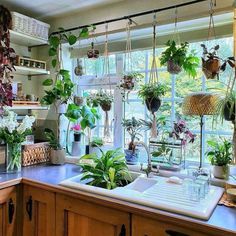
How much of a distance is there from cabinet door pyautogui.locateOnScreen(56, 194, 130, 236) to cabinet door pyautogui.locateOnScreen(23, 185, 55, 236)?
0.07 m

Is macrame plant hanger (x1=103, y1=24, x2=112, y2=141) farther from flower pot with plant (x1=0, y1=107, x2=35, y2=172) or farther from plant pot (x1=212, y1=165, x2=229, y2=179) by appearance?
plant pot (x1=212, y1=165, x2=229, y2=179)

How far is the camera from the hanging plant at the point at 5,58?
1.97 m

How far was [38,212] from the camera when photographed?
1791 mm

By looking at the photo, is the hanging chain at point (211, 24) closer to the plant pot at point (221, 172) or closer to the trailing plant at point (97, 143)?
the plant pot at point (221, 172)

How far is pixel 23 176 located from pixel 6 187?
148mm

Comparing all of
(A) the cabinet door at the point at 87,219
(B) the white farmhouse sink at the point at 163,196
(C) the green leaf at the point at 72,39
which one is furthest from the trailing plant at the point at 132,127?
(C) the green leaf at the point at 72,39

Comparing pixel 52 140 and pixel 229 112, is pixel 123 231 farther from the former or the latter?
pixel 52 140

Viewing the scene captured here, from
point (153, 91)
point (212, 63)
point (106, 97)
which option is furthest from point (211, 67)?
point (106, 97)

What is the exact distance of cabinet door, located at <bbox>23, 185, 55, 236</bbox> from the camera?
1695mm

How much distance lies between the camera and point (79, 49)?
2.51m

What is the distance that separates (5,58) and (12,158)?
79 cm

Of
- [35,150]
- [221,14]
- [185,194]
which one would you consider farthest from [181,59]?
[35,150]

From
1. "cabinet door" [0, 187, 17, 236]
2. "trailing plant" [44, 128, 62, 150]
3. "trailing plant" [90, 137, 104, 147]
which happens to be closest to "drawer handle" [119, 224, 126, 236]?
"cabinet door" [0, 187, 17, 236]

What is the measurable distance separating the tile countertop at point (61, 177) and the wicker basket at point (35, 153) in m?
0.08
